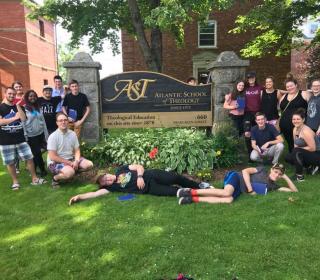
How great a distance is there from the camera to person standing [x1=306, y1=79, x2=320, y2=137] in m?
6.39

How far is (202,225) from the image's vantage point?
4.47 meters

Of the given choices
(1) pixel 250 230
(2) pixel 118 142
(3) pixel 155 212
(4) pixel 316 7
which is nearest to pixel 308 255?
(1) pixel 250 230

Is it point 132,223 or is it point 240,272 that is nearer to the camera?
point 240,272

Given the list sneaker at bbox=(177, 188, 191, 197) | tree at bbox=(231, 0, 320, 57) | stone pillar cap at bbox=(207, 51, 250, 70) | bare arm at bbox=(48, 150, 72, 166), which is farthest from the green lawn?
tree at bbox=(231, 0, 320, 57)

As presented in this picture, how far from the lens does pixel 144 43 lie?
14008 millimetres

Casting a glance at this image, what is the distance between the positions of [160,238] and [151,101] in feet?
13.5

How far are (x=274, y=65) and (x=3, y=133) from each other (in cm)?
1827

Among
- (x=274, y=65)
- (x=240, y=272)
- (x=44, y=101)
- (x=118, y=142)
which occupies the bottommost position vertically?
(x=240, y=272)

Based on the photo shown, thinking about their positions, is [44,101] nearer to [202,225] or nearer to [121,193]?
[121,193]

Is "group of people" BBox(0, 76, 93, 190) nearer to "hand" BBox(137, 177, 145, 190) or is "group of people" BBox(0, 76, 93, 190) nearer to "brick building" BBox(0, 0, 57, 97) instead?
"hand" BBox(137, 177, 145, 190)

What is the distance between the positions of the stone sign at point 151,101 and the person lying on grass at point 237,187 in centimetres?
263

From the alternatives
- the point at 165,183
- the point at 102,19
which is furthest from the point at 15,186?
the point at 102,19

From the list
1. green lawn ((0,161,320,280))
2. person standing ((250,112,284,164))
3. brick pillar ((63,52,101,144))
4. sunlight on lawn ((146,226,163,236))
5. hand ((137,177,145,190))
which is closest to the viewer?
green lawn ((0,161,320,280))

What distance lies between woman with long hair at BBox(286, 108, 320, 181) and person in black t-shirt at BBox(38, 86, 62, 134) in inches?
167
